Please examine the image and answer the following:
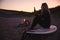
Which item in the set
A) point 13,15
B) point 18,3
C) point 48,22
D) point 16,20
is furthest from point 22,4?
point 48,22

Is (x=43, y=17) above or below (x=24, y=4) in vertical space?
below

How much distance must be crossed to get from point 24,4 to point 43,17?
2117 millimetres

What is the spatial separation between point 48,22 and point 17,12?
185 cm

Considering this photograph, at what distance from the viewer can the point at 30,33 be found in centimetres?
325

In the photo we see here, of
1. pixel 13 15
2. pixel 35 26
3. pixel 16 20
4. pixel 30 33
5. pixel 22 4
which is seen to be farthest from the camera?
pixel 22 4

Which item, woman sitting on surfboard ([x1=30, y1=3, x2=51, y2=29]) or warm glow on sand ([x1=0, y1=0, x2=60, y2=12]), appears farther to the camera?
warm glow on sand ([x1=0, y1=0, x2=60, y2=12])

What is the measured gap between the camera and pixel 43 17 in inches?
140

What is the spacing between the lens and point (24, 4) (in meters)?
5.59

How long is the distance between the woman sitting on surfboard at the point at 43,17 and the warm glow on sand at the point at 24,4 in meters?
1.73

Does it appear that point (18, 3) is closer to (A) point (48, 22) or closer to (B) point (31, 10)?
(B) point (31, 10)

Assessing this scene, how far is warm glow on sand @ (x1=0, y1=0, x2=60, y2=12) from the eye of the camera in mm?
5395

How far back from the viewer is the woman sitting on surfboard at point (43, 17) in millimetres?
3509

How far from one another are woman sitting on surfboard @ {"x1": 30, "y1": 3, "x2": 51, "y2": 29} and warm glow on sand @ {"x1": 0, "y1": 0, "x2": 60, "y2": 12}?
173 centimetres

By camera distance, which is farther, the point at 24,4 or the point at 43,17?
the point at 24,4
